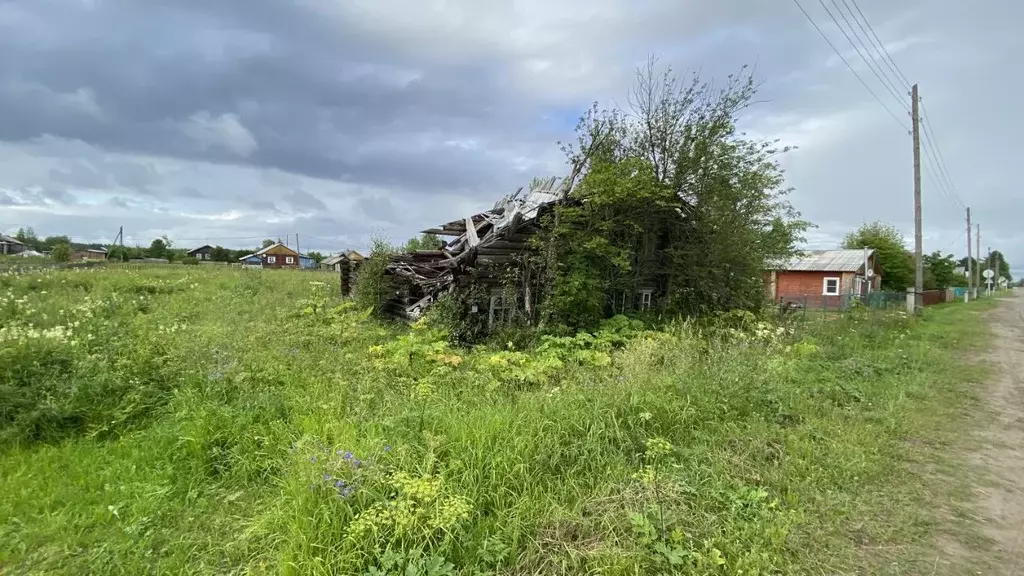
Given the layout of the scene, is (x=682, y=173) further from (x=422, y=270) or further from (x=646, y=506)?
(x=646, y=506)

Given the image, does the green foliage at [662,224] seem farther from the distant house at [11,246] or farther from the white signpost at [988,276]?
the distant house at [11,246]

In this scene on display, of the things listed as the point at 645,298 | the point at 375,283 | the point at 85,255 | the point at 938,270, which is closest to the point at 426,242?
the point at 375,283

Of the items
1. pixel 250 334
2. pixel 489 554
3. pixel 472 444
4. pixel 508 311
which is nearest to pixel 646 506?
pixel 489 554

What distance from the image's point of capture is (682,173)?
37.6ft

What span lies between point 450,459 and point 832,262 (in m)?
36.7

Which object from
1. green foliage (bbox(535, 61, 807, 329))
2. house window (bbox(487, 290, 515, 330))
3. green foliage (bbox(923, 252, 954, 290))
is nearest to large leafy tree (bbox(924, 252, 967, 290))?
green foliage (bbox(923, 252, 954, 290))

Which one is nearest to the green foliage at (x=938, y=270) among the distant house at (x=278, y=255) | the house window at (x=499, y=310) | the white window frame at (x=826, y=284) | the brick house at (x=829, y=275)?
the brick house at (x=829, y=275)

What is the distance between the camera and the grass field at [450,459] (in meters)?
3.02

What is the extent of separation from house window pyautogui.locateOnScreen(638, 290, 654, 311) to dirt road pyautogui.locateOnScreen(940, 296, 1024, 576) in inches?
250

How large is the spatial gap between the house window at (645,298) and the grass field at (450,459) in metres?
4.49

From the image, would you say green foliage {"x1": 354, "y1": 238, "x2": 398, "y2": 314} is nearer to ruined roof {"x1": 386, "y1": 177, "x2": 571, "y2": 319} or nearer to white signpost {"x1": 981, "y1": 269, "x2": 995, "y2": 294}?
ruined roof {"x1": 386, "y1": 177, "x2": 571, "y2": 319}

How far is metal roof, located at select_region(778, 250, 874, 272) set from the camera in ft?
104

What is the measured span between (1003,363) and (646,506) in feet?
36.3

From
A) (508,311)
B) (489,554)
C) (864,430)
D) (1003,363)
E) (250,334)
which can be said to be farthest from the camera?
(508,311)
